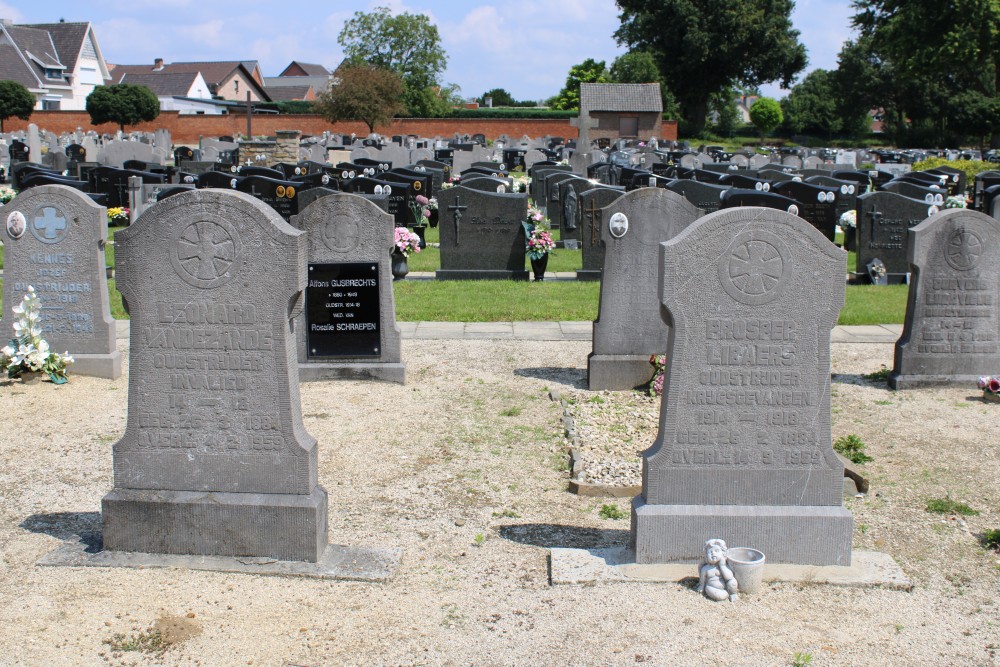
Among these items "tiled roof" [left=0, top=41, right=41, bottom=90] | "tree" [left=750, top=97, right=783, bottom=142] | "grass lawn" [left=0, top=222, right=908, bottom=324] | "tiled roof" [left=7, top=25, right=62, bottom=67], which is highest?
"tiled roof" [left=7, top=25, right=62, bottom=67]

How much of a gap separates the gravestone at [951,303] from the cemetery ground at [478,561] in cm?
30

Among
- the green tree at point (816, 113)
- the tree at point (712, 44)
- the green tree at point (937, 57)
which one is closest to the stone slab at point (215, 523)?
the green tree at point (937, 57)

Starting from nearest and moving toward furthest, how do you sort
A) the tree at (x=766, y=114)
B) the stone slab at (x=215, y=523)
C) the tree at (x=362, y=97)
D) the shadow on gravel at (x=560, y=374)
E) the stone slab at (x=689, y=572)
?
the stone slab at (x=689, y=572) → the stone slab at (x=215, y=523) → the shadow on gravel at (x=560, y=374) → the tree at (x=362, y=97) → the tree at (x=766, y=114)

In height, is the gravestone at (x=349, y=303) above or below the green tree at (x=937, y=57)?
below

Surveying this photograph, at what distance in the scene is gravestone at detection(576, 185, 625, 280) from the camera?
14.7 metres

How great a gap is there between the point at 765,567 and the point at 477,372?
4.90m

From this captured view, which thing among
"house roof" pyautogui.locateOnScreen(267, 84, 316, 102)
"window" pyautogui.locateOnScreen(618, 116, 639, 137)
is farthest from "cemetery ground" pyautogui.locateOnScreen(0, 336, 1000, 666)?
"house roof" pyautogui.locateOnScreen(267, 84, 316, 102)

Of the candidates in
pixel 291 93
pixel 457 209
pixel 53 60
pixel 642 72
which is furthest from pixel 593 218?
pixel 291 93

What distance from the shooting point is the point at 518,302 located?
42.9ft

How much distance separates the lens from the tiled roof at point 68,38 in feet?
284

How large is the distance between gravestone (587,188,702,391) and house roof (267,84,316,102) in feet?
369

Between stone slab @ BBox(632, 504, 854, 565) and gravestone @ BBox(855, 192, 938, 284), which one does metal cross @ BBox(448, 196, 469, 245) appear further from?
stone slab @ BBox(632, 504, 854, 565)

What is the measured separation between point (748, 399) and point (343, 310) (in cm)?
498

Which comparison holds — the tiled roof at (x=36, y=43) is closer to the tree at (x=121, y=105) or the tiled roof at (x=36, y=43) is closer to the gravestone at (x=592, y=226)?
the tree at (x=121, y=105)
